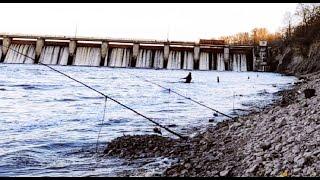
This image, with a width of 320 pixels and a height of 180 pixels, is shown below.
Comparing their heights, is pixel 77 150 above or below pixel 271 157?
below

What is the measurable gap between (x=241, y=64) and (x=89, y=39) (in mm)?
24365

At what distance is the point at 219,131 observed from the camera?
32.3 feet

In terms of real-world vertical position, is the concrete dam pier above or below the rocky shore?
above

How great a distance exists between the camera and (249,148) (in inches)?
278

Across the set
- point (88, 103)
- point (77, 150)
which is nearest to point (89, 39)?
point (88, 103)

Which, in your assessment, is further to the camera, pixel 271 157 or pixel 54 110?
pixel 54 110

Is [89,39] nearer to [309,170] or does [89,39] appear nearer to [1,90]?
[1,90]

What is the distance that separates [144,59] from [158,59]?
212 cm

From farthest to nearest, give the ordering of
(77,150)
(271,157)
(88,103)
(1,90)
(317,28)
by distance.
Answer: (317,28), (1,90), (88,103), (77,150), (271,157)

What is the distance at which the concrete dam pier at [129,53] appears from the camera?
59.3 m

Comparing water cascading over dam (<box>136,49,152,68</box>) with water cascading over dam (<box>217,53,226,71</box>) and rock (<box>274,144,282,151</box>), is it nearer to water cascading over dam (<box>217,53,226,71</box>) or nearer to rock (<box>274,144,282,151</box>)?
water cascading over dam (<box>217,53,226,71</box>)

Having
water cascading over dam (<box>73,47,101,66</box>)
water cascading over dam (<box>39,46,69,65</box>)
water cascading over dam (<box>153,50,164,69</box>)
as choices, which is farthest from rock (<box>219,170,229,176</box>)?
water cascading over dam (<box>39,46,69,65</box>)

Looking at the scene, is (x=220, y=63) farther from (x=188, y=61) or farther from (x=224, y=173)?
(x=224, y=173)

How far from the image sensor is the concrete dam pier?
59.3 metres
